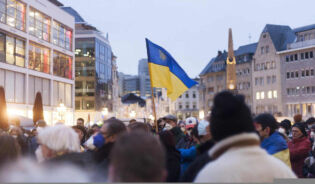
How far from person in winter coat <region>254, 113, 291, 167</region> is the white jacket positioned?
9.92ft

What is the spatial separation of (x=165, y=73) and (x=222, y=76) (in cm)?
8002

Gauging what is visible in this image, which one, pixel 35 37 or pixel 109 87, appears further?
pixel 109 87

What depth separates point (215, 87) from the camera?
93.1 meters

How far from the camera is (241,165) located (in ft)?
8.79

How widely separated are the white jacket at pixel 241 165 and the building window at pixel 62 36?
1741 inches

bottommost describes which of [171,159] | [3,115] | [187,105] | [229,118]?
[171,159]

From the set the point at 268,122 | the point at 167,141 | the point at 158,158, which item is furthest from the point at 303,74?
the point at 158,158

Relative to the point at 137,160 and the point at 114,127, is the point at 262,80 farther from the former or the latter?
the point at 137,160

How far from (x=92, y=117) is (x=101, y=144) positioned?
65252 mm

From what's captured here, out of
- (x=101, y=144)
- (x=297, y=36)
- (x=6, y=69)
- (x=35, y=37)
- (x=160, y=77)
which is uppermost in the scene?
(x=297, y=36)

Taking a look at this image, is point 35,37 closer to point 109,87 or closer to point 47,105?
point 47,105

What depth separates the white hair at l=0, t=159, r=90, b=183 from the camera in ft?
7.07

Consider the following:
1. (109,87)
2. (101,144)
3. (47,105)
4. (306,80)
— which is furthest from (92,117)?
(101,144)

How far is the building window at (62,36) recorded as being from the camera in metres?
46.0
